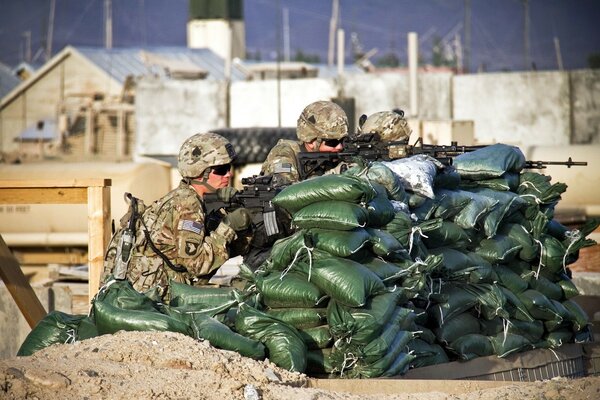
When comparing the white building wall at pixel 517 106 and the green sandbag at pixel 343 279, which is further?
the white building wall at pixel 517 106

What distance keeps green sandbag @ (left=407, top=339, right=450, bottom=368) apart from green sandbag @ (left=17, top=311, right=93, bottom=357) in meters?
1.90

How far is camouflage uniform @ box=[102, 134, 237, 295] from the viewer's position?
810 cm

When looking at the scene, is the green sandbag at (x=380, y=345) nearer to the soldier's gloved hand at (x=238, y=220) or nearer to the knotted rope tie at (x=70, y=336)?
the soldier's gloved hand at (x=238, y=220)

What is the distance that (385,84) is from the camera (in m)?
28.4

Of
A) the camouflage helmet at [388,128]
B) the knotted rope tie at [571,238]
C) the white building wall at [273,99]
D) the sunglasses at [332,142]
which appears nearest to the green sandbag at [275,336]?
the sunglasses at [332,142]

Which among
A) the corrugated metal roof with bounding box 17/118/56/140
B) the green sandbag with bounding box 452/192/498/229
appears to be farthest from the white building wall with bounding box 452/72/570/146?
the corrugated metal roof with bounding box 17/118/56/140

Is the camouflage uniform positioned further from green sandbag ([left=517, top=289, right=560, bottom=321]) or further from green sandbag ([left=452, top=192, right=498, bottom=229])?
green sandbag ([left=517, top=289, right=560, bottom=321])

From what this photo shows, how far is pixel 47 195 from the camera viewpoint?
30.9 feet

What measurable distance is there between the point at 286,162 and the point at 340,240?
2400mm

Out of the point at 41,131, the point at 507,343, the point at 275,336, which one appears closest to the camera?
the point at 275,336

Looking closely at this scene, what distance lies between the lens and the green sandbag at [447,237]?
8.48 meters

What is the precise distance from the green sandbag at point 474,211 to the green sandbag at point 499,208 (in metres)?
0.05

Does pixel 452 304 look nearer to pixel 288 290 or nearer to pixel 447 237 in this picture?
pixel 447 237

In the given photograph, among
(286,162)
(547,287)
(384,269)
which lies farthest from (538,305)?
(384,269)
